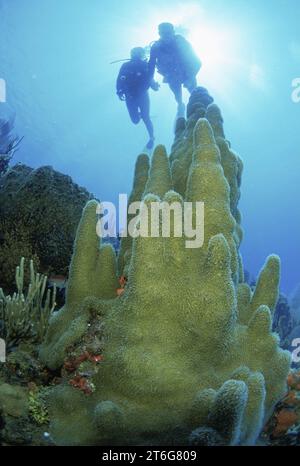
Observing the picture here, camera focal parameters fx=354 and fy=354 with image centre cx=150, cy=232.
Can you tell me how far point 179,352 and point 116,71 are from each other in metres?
57.8

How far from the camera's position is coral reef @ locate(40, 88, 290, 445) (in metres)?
2.49

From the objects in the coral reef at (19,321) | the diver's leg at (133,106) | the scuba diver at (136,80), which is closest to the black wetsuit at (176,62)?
the scuba diver at (136,80)

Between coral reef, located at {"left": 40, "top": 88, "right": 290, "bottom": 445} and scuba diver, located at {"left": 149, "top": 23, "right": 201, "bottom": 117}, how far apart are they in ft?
32.9

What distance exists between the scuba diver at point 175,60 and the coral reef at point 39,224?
7407mm

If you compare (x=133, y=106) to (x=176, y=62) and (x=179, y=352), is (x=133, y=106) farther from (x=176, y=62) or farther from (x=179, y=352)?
(x=179, y=352)

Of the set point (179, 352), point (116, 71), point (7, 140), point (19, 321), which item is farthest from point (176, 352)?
point (116, 71)

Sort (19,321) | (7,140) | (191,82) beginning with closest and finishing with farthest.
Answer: (19,321)
(7,140)
(191,82)

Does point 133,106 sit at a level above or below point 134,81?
below

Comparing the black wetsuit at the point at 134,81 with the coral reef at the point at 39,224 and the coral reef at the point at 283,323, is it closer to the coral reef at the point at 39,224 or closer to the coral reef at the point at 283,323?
the coral reef at the point at 39,224

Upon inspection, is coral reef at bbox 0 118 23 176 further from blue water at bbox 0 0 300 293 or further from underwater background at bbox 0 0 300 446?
blue water at bbox 0 0 300 293

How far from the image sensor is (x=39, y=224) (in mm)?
5656

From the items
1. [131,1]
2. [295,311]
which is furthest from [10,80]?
[295,311]

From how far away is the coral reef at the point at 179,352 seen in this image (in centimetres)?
249

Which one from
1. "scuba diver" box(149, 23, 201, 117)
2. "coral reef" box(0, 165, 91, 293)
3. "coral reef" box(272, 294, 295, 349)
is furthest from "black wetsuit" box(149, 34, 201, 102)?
"coral reef" box(272, 294, 295, 349)
